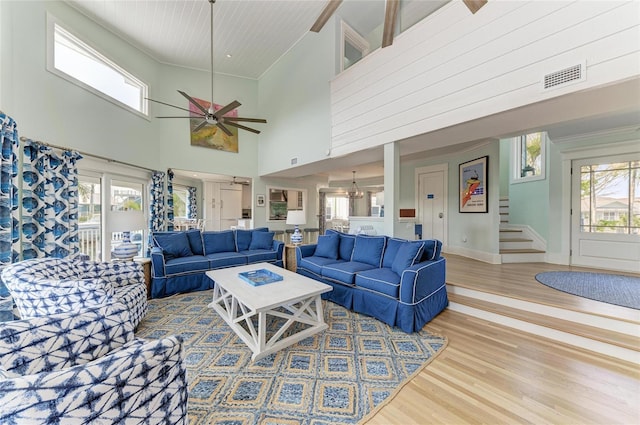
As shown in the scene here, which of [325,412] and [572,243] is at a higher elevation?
[572,243]

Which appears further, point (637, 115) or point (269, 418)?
point (637, 115)

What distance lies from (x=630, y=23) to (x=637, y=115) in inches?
94.5

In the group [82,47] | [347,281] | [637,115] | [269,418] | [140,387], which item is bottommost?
[269,418]

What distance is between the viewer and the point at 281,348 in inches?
85.0

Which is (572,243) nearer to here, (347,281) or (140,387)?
(347,281)

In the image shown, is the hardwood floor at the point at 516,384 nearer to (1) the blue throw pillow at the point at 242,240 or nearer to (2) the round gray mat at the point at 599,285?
(2) the round gray mat at the point at 599,285

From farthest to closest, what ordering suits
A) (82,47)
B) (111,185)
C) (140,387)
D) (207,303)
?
(111,185)
(82,47)
(207,303)
(140,387)

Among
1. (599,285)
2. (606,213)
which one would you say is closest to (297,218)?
(599,285)

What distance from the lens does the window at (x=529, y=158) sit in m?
5.07

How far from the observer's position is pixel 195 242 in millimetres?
4293

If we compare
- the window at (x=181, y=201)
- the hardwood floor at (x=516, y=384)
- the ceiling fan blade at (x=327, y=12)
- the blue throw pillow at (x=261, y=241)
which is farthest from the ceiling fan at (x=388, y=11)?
the window at (x=181, y=201)

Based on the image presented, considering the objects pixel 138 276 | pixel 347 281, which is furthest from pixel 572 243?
pixel 138 276

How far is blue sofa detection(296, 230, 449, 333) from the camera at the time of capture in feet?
8.23

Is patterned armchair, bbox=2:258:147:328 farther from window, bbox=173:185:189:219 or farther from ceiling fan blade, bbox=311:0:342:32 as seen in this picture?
window, bbox=173:185:189:219
